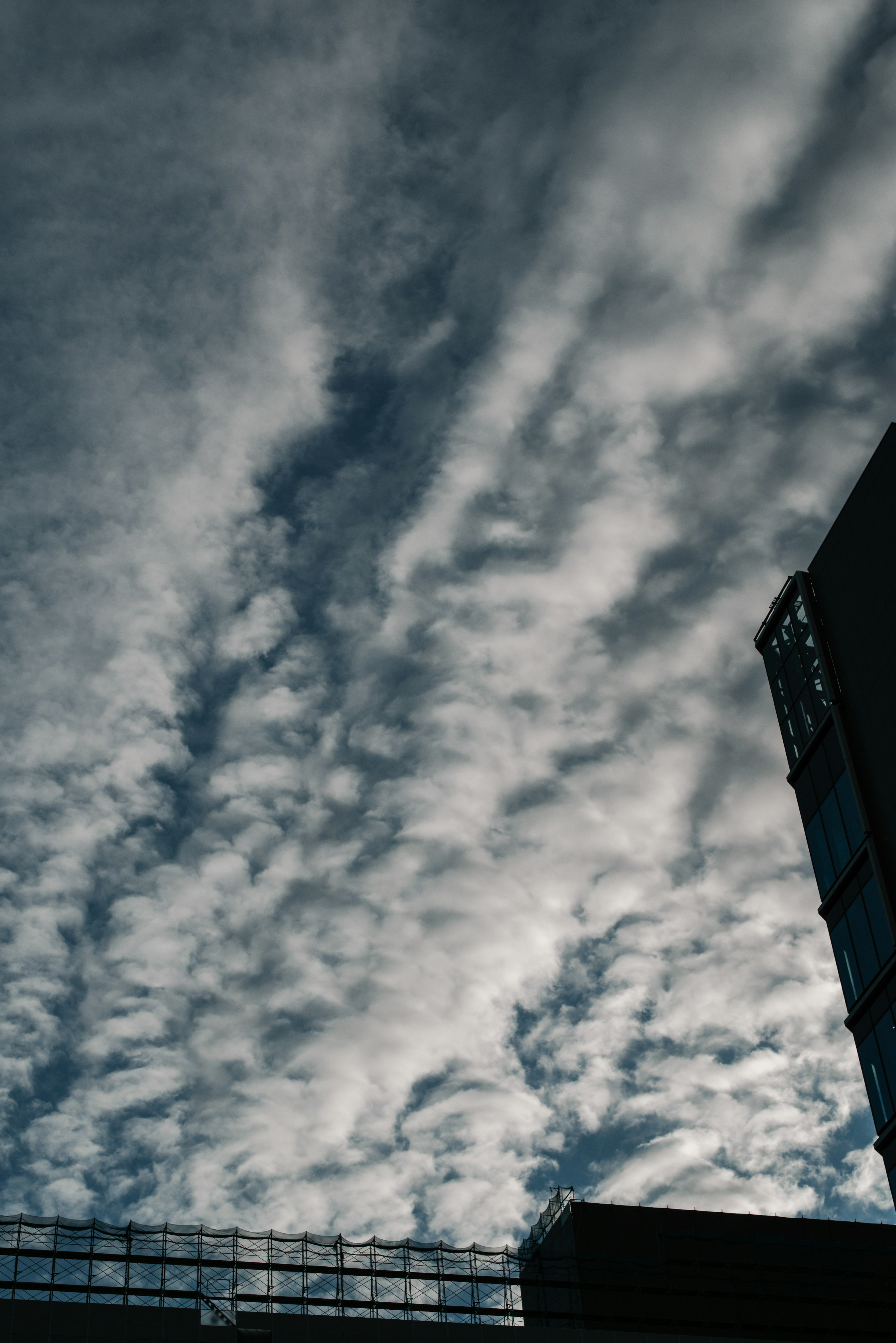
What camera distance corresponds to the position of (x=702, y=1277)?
52.0 metres

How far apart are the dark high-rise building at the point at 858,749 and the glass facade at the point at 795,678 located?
0.07 meters

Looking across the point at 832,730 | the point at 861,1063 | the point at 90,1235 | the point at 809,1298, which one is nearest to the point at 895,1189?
the point at 861,1063

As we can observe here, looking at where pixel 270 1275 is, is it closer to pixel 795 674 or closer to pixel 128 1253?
pixel 128 1253

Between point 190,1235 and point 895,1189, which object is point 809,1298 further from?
point 190,1235

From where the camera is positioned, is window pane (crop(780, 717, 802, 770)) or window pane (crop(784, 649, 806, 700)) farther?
window pane (crop(780, 717, 802, 770))

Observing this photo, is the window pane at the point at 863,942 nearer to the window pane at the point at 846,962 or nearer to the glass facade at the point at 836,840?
the glass facade at the point at 836,840

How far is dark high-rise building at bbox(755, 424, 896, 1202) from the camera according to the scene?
39.4m

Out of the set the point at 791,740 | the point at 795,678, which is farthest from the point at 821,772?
the point at 795,678

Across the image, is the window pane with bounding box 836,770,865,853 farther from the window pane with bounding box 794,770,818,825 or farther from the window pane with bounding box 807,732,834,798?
the window pane with bounding box 794,770,818,825

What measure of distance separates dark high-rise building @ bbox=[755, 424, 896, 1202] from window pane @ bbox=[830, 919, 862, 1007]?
46 millimetres

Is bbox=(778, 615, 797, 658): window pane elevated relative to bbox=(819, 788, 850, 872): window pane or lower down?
elevated

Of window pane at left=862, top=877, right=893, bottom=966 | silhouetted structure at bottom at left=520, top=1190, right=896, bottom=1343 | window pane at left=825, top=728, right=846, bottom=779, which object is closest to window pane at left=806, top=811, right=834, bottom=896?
window pane at left=825, top=728, right=846, bottom=779

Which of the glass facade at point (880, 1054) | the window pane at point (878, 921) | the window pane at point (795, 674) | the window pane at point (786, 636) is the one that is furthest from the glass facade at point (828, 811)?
the glass facade at point (880, 1054)

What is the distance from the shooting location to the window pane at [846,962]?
41.0 meters
